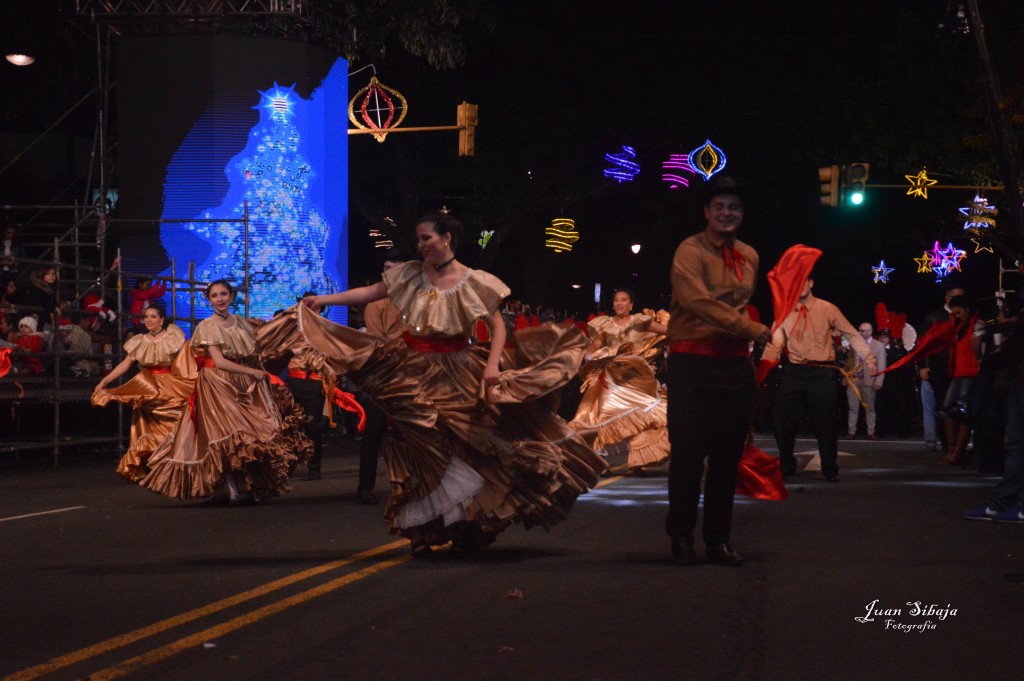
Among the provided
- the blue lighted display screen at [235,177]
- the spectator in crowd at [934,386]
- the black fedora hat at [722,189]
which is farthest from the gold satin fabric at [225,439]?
the blue lighted display screen at [235,177]

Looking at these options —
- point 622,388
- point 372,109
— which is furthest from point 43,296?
point 372,109

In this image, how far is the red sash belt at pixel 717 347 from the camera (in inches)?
336

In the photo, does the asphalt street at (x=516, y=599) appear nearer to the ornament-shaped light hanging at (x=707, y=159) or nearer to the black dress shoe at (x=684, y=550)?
the black dress shoe at (x=684, y=550)

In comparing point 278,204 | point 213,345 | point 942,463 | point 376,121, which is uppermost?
point 376,121

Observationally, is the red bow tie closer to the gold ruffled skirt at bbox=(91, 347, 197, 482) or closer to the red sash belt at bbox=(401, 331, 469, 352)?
the red sash belt at bbox=(401, 331, 469, 352)

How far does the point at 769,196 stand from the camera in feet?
157

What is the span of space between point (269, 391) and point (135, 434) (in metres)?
2.10

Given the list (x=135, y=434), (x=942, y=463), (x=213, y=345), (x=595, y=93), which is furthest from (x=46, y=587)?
(x=595, y=93)

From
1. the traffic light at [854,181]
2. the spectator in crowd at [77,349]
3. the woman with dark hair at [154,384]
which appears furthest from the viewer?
the traffic light at [854,181]

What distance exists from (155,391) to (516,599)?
27.8 ft

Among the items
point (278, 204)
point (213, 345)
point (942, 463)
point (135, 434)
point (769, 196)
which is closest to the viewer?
point (213, 345)

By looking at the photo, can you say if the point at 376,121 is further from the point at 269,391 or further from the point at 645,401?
the point at 269,391

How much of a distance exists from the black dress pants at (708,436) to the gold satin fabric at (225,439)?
5262mm

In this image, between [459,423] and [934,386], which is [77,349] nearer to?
[934,386]
